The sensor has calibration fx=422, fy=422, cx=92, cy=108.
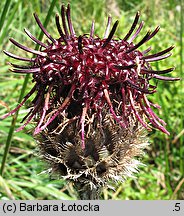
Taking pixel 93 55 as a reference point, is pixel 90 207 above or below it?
below

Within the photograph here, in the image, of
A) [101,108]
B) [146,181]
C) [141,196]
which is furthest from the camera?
[146,181]

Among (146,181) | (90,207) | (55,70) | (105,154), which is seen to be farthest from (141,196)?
(55,70)

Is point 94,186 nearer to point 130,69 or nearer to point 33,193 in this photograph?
point 130,69

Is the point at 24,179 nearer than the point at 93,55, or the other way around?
the point at 93,55

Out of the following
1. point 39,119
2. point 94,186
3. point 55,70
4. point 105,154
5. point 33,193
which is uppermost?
point 55,70

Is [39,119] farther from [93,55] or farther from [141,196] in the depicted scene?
[141,196]

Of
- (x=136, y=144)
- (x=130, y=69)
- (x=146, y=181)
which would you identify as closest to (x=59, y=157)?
(x=136, y=144)

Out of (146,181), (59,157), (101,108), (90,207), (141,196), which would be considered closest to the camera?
(101,108)

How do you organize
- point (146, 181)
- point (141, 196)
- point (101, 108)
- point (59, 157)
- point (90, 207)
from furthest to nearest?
point (146, 181) < point (141, 196) < point (90, 207) < point (59, 157) < point (101, 108)

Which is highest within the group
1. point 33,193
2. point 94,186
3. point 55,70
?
point 55,70
